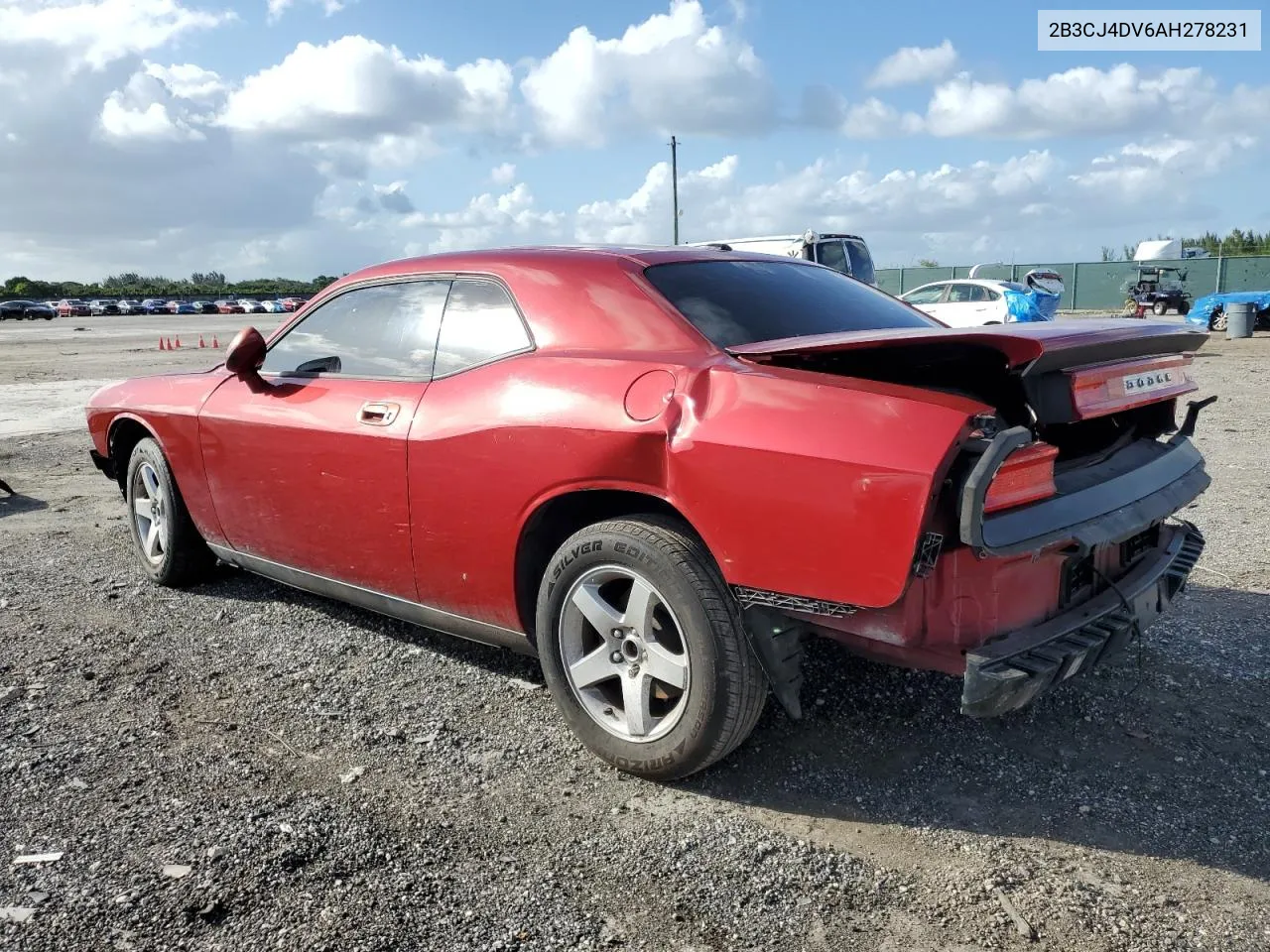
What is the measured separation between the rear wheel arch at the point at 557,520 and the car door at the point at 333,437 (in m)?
0.52

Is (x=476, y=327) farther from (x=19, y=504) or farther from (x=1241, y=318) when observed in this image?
(x=1241, y=318)

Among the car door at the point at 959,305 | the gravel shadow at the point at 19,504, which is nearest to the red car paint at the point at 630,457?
the gravel shadow at the point at 19,504

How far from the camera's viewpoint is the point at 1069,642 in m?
2.60

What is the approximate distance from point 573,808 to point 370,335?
195cm

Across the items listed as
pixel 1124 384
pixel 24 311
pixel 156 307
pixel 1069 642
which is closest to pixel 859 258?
pixel 1124 384

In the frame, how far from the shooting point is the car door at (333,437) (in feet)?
11.3

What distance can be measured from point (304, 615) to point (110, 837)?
1838 millimetres

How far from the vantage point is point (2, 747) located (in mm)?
3178

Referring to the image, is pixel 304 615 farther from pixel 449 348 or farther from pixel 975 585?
pixel 975 585

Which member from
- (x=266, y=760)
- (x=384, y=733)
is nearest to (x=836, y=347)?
(x=384, y=733)

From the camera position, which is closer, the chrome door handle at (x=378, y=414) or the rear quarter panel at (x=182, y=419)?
the chrome door handle at (x=378, y=414)

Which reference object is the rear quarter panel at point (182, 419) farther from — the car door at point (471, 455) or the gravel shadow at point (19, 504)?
the gravel shadow at point (19, 504)

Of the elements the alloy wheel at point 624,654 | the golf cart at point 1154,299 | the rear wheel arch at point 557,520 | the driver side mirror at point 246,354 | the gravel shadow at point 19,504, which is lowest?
the gravel shadow at point 19,504

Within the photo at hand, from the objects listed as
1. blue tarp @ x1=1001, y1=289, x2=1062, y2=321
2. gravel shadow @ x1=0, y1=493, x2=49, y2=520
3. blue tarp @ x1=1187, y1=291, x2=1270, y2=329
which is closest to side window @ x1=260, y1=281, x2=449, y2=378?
gravel shadow @ x1=0, y1=493, x2=49, y2=520
